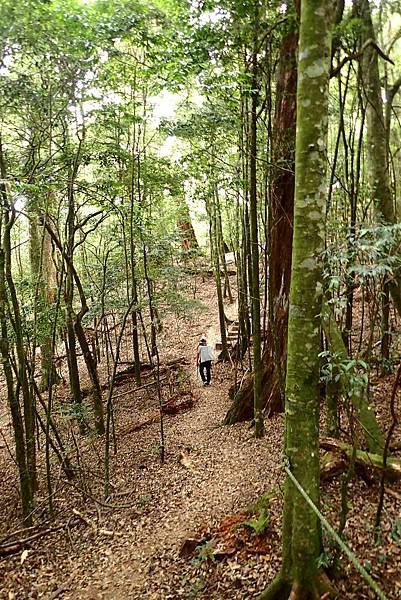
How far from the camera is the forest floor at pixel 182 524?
4473mm

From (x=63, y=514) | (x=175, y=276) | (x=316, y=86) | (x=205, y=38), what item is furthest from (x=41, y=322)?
(x=316, y=86)

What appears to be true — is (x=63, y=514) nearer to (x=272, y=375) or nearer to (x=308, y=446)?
(x=272, y=375)

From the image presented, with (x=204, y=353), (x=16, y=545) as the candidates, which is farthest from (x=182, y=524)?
(x=204, y=353)

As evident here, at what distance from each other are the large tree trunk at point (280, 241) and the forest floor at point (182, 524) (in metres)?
0.60

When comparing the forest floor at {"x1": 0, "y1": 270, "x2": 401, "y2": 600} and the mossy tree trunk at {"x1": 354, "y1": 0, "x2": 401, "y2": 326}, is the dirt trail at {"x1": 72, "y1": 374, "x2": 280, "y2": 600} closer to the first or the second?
the forest floor at {"x1": 0, "y1": 270, "x2": 401, "y2": 600}

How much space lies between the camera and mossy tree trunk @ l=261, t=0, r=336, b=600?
322cm

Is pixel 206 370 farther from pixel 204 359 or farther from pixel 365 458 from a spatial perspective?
pixel 365 458

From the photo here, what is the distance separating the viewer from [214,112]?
825 centimetres

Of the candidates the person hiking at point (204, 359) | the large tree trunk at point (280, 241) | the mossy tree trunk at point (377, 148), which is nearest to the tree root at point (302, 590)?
the mossy tree trunk at point (377, 148)

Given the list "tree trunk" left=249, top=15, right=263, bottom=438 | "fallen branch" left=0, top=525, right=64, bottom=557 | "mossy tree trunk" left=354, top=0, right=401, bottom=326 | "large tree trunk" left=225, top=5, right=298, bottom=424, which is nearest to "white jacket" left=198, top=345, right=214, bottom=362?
"large tree trunk" left=225, top=5, right=298, bottom=424

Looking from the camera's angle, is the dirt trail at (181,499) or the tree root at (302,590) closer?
the tree root at (302,590)

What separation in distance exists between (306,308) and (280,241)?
205 inches

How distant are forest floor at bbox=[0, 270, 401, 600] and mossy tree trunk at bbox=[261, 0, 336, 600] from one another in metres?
0.31

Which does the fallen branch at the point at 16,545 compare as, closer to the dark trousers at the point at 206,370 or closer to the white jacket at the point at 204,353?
the white jacket at the point at 204,353
